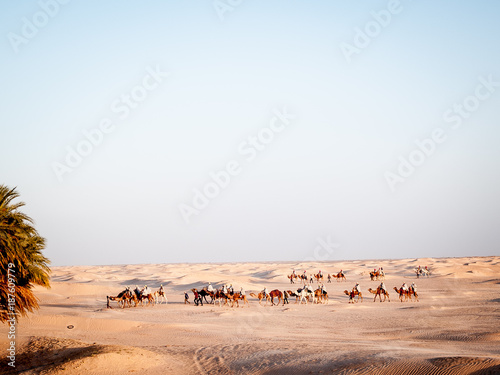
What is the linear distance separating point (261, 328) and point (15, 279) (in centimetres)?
1299

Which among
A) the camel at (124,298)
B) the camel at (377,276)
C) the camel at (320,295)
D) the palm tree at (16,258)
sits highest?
the palm tree at (16,258)

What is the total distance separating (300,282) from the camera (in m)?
59.2

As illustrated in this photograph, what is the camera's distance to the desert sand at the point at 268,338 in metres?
14.2

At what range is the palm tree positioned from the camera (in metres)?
13.8

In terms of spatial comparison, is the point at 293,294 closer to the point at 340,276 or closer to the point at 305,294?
the point at 305,294

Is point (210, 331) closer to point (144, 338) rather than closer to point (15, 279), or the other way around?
point (144, 338)

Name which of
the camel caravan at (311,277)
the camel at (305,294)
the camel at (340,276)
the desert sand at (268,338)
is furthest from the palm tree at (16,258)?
the camel at (340,276)

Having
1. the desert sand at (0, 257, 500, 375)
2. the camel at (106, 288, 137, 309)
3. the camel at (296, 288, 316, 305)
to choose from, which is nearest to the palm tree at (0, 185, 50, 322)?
the desert sand at (0, 257, 500, 375)

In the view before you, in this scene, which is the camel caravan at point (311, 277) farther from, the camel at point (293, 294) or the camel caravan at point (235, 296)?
the camel caravan at point (235, 296)

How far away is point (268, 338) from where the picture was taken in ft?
66.2

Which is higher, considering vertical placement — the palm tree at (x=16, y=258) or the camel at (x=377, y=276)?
the palm tree at (x=16, y=258)

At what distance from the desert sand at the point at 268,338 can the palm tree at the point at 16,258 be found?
226cm

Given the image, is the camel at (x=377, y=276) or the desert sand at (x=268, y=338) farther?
the camel at (x=377, y=276)

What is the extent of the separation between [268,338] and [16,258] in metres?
10.6
